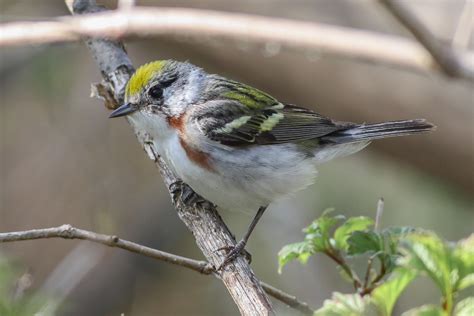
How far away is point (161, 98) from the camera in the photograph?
13.1 feet

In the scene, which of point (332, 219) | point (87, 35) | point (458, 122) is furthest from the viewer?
point (458, 122)

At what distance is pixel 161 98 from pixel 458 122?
141 inches

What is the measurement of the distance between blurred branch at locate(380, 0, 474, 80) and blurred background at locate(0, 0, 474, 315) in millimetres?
3659

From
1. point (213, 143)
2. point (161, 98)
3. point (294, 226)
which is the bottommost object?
point (294, 226)

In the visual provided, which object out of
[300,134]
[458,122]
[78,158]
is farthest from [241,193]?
[78,158]

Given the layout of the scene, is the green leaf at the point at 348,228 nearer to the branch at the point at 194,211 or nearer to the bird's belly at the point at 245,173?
the branch at the point at 194,211

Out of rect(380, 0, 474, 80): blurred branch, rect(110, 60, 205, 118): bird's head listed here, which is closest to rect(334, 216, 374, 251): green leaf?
rect(380, 0, 474, 80): blurred branch

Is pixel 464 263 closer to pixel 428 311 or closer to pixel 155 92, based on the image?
pixel 428 311

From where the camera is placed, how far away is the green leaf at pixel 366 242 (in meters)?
2.04

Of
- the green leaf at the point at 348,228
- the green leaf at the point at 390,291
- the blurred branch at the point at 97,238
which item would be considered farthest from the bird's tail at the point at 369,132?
the green leaf at the point at 390,291

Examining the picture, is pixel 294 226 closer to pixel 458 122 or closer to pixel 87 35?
pixel 458 122

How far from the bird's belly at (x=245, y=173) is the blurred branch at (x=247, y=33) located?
0.59 metres

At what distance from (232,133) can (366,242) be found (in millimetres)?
1926

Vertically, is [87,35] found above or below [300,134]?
above
